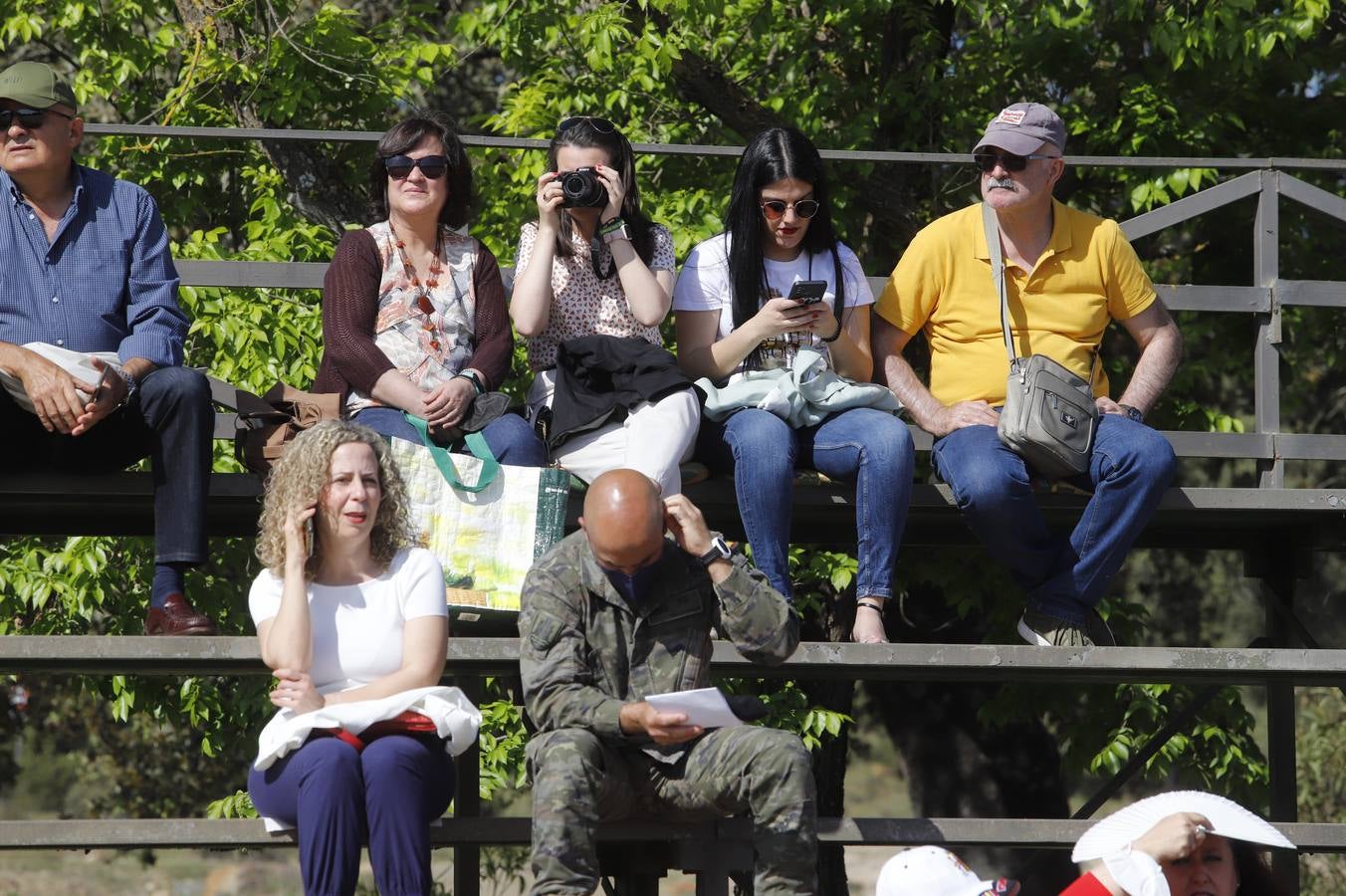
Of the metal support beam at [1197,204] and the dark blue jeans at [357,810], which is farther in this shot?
the metal support beam at [1197,204]

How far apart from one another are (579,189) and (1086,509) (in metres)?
1.73

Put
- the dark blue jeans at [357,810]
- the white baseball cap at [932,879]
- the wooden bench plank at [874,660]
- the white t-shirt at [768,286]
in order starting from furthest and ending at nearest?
the white t-shirt at [768,286]
the wooden bench plank at [874,660]
the dark blue jeans at [357,810]
the white baseball cap at [932,879]

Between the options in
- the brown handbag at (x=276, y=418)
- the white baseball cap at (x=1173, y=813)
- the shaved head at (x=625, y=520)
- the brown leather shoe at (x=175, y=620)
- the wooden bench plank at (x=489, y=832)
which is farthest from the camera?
the brown handbag at (x=276, y=418)

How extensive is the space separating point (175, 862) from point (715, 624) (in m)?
17.4

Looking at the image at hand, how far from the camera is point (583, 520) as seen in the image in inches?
175

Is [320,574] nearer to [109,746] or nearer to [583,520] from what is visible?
[583,520]

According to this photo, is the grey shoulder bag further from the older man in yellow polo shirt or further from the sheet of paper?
the sheet of paper

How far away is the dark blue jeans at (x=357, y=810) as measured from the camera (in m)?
4.07

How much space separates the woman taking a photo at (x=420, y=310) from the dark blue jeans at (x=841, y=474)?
599 mm

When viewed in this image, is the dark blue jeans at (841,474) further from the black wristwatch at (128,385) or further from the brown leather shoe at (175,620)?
the black wristwatch at (128,385)

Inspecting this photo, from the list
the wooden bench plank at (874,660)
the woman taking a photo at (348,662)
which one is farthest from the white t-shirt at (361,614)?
the wooden bench plank at (874,660)

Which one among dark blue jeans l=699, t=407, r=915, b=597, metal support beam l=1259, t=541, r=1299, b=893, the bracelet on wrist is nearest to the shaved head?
dark blue jeans l=699, t=407, r=915, b=597

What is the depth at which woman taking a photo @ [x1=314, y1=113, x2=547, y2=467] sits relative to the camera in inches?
201

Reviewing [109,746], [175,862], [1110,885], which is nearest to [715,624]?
[1110,885]
